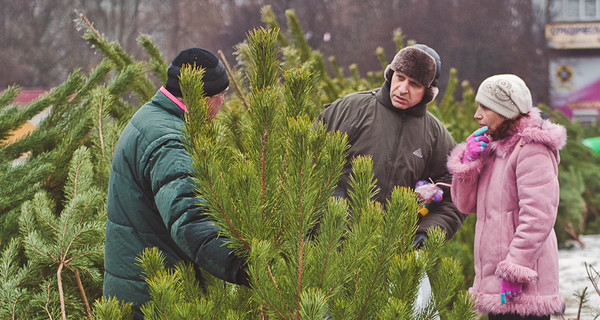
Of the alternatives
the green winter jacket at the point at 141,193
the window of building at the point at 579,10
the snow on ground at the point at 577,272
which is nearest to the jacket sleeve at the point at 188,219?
the green winter jacket at the point at 141,193

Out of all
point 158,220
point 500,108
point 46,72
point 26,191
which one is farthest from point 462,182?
point 46,72

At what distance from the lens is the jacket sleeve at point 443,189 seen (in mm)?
3225

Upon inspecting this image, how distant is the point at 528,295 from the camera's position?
113 inches

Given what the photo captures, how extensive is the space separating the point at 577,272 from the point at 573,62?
102ft

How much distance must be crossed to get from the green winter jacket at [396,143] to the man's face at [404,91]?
0.05 metres

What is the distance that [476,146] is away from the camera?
10.1 feet

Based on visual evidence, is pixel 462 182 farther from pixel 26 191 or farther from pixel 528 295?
pixel 26 191

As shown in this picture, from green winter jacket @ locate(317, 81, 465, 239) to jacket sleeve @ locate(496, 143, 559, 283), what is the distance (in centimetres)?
38

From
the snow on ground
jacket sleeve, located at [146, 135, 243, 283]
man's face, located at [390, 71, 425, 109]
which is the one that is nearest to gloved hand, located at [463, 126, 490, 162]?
man's face, located at [390, 71, 425, 109]

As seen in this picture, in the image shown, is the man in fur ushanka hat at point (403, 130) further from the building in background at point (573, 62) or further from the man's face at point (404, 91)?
the building in background at point (573, 62)

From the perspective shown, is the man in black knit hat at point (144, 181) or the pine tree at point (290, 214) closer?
the pine tree at point (290, 214)

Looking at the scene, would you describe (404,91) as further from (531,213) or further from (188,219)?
(188,219)

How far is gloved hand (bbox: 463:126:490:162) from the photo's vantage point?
3.05 metres

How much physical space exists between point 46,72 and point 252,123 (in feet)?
67.7
